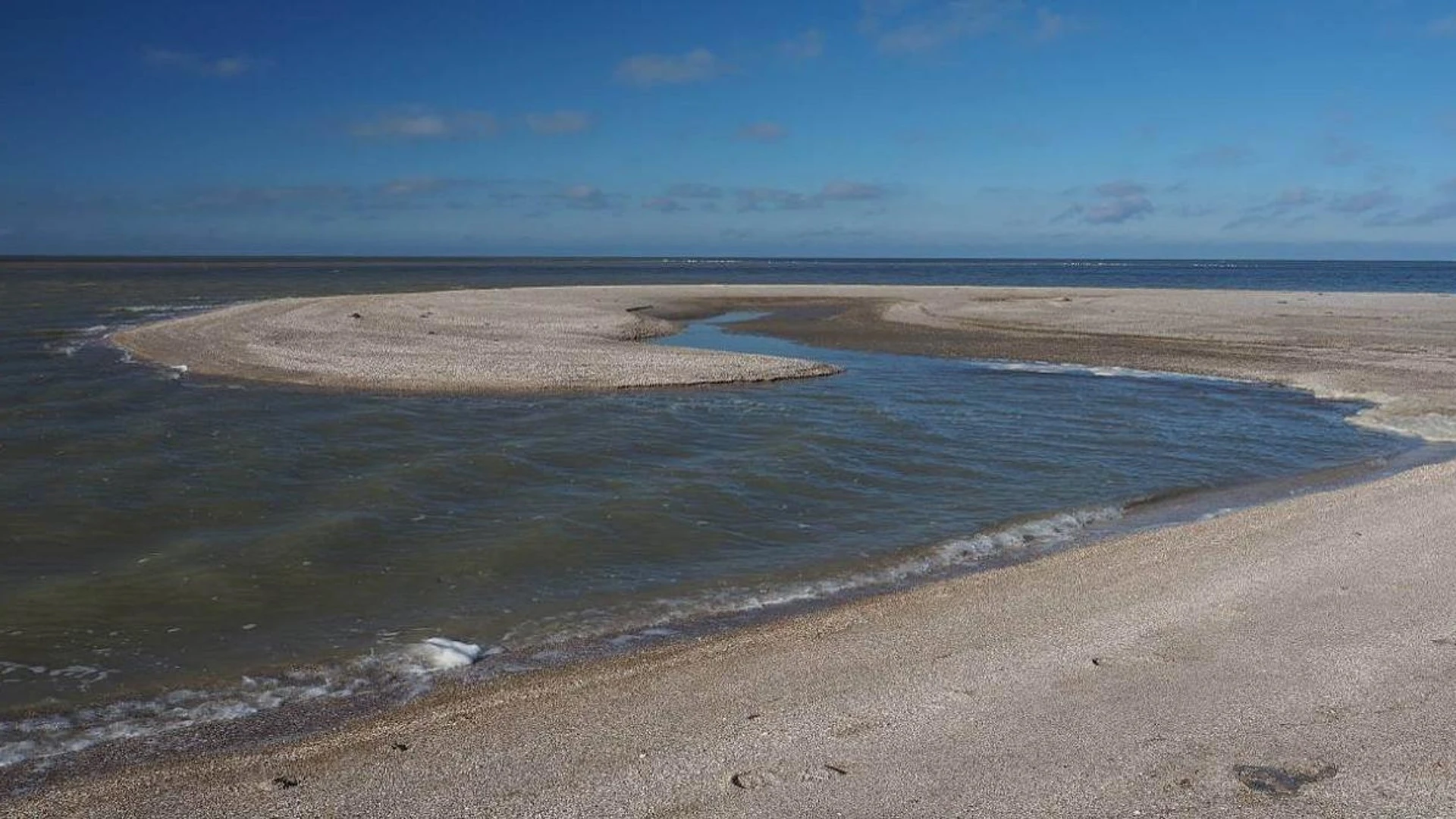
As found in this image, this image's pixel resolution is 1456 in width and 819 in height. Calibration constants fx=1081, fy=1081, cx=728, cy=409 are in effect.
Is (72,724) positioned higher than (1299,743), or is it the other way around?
(1299,743)

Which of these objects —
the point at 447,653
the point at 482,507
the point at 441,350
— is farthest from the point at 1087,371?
the point at 447,653

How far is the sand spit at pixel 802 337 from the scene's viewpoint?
947 inches

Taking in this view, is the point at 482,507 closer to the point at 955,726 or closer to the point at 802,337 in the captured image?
the point at 955,726

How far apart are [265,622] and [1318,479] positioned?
13.6 meters

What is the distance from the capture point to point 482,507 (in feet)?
43.5

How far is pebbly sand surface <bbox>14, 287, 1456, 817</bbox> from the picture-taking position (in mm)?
5574

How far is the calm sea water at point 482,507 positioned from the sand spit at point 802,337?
188 centimetres

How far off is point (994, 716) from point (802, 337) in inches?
1236

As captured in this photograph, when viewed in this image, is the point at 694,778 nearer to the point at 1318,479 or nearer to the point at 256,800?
the point at 256,800

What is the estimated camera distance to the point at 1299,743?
237 inches


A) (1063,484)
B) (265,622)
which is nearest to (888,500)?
(1063,484)

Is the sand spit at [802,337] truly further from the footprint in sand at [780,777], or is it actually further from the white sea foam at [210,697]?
the footprint in sand at [780,777]

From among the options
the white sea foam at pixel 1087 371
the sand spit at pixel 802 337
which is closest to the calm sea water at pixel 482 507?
the sand spit at pixel 802 337

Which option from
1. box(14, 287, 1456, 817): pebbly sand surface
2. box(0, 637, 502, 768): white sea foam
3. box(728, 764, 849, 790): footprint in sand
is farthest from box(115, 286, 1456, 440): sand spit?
box(728, 764, 849, 790): footprint in sand
